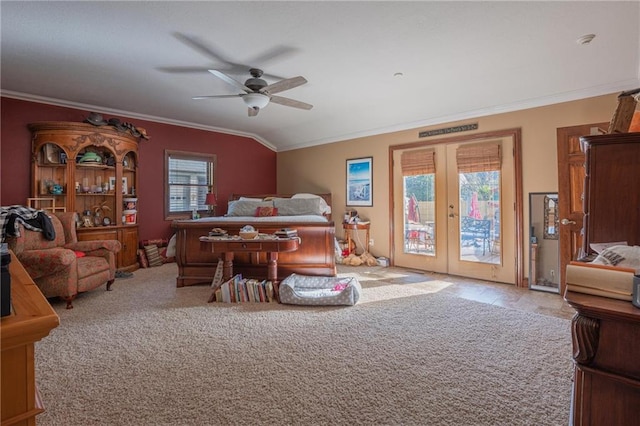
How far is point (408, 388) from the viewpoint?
1.80 meters

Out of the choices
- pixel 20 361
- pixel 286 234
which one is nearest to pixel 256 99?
pixel 286 234

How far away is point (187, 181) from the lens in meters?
5.91

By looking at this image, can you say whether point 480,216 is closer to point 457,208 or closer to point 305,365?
point 457,208

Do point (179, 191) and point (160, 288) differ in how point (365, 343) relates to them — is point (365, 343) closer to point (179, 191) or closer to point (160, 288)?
point (160, 288)

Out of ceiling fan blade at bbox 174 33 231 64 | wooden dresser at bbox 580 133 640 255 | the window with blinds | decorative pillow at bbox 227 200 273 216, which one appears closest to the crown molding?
decorative pillow at bbox 227 200 273 216

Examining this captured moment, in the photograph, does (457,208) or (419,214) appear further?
(419,214)

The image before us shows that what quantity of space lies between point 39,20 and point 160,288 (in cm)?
295

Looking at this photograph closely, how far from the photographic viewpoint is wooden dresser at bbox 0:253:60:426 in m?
0.65

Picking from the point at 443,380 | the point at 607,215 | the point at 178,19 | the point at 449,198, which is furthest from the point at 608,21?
Answer: the point at 178,19

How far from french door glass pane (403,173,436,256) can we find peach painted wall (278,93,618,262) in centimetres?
37

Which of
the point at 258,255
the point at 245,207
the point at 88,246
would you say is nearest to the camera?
the point at 88,246

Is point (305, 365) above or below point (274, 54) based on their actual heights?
below

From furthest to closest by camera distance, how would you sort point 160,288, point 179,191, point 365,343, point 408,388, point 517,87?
point 179,191
point 160,288
point 517,87
point 365,343
point 408,388

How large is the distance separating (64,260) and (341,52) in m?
3.53
